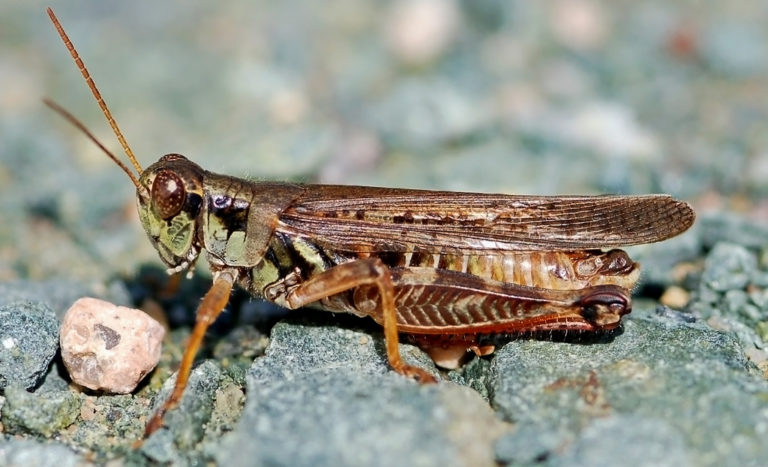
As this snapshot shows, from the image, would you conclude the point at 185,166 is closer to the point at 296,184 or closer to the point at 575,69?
the point at 296,184

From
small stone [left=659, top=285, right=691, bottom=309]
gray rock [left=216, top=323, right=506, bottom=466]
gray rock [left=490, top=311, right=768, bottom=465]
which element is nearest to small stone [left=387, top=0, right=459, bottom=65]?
small stone [left=659, top=285, right=691, bottom=309]

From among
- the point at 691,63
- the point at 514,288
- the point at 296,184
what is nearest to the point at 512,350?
the point at 514,288

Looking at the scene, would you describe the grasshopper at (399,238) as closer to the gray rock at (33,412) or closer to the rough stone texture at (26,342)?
the rough stone texture at (26,342)

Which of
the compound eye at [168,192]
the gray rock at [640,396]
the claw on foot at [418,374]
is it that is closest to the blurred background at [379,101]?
the compound eye at [168,192]

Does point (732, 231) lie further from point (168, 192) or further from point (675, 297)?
point (168, 192)

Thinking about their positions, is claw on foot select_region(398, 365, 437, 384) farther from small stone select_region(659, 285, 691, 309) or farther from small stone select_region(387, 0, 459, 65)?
small stone select_region(387, 0, 459, 65)

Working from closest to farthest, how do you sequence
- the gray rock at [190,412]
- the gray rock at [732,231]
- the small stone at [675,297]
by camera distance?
the gray rock at [190,412], the small stone at [675,297], the gray rock at [732,231]
